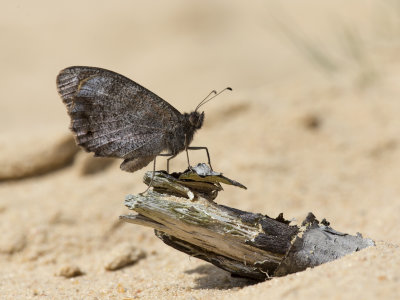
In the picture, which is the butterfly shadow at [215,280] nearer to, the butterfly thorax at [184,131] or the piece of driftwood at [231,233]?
the piece of driftwood at [231,233]

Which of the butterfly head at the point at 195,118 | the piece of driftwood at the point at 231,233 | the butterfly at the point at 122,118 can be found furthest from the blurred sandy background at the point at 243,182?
the butterfly head at the point at 195,118

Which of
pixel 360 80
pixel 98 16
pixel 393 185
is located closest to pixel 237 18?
Result: pixel 98 16

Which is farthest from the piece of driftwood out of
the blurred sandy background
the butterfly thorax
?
the butterfly thorax

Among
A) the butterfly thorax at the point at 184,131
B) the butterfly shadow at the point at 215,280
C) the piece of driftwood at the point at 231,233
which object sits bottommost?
the butterfly shadow at the point at 215,280

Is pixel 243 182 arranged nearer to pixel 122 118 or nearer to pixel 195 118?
pixel 195 118

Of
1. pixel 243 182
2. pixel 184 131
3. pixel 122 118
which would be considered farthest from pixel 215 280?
pixel 243 182

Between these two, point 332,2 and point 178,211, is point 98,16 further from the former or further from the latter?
point 178,211

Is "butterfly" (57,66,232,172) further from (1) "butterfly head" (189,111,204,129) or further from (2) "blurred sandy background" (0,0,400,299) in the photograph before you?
(2) "blurred sandy background" (0,0,400,299)
